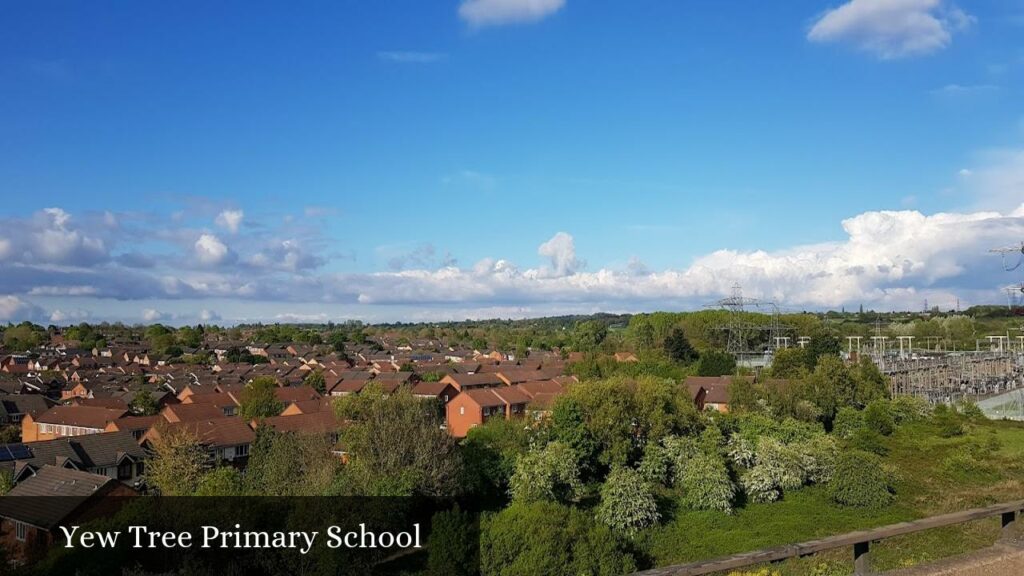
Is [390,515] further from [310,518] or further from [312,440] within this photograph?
[312,440]

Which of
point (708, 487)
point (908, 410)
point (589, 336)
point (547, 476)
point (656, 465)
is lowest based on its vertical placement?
point (708, 487)

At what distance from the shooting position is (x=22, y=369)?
72.9 meters

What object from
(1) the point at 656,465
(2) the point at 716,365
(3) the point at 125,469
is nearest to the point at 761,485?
(1) the point at 656,465

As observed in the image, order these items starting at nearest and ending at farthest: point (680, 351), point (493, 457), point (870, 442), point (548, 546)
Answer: point (548, 546)
point (493, 457)
point (870, 442)
point (680, 351)

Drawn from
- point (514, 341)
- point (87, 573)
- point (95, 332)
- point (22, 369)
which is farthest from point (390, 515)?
point (95, 332)

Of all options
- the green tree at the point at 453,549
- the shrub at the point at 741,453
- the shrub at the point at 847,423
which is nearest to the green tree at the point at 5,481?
the green tree at the point at 453,549

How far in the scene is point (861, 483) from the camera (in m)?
25.4

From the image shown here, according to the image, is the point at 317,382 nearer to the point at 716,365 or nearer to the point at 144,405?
the point at 144,405

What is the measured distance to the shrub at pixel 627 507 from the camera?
22.2 meters

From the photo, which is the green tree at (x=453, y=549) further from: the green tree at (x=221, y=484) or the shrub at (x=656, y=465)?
the shrub at (x=656, y=465)

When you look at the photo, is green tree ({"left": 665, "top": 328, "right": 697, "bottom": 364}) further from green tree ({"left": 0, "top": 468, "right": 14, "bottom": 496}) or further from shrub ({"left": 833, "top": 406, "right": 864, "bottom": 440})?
green tree ({"left": 0, "top": 468, "right": 14, "bottom": 496})

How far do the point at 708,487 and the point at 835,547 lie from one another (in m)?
21.6

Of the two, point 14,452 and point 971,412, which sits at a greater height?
point 14,452

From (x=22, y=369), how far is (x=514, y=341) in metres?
64.6
